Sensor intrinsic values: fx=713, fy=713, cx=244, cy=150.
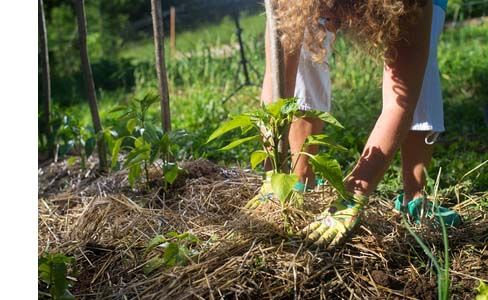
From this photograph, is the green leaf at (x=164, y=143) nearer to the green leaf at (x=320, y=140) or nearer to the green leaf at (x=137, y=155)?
the green leaf at (x=137, y=155)

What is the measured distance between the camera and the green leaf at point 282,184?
1.86 metres

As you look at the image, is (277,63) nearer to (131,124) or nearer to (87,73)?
(131,124)

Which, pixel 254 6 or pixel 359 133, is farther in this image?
pixel 254 6

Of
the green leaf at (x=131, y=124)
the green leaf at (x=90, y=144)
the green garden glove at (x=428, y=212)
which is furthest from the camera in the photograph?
the green leaf at (x=90, y=144)

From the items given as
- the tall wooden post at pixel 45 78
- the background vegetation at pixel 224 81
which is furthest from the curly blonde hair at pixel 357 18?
the tall wooden post at pixel 45 78

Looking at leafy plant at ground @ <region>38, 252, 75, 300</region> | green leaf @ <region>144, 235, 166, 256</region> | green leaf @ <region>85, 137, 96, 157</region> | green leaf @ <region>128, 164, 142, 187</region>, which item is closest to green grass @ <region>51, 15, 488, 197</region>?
green leaf @ <region>128, 164, 142, 187</region>

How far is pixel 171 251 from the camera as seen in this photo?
1943 mm

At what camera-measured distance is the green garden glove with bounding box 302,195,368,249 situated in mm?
1994

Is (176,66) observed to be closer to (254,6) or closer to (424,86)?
(254,6)

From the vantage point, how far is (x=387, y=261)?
201 cm

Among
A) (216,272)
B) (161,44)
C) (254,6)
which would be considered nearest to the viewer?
(216,272)
